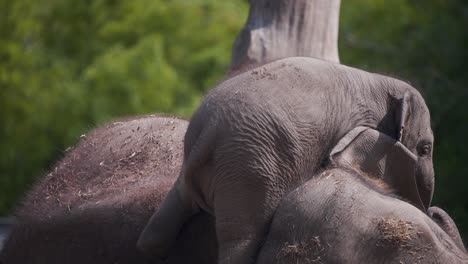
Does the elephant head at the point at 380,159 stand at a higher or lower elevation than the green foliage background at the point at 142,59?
higher

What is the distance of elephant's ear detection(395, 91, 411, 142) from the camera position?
9.02 feet

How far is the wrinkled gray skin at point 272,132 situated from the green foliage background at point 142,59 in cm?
603

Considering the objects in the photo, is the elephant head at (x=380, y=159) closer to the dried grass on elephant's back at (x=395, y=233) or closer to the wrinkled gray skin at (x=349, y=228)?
the wrinkled gray skin at (x=349, y=228)

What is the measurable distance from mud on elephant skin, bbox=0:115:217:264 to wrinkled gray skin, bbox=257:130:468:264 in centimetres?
46

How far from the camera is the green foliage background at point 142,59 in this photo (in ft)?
33.0

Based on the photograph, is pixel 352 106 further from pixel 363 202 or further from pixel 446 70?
pixel 446 70

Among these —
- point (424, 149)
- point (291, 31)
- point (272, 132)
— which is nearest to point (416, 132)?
point (424, 149)

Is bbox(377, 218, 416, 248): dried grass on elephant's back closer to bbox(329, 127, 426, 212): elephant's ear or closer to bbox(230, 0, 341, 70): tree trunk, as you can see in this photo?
bbox(329, 127, 426, 212): elephant's ear

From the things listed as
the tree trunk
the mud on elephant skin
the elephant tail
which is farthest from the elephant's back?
the tree trunk

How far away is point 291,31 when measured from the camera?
4.47 metres

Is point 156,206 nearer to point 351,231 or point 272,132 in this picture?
point 272,132

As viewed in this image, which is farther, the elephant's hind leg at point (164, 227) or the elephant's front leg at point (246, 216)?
the elephant's hind leg at point (164, 227)

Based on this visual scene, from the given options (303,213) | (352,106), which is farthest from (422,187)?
(303,213)

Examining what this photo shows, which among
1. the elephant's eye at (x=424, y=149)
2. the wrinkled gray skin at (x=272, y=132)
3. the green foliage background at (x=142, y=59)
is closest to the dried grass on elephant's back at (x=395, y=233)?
the wrinkled gray skin at (x=272, y=132)
